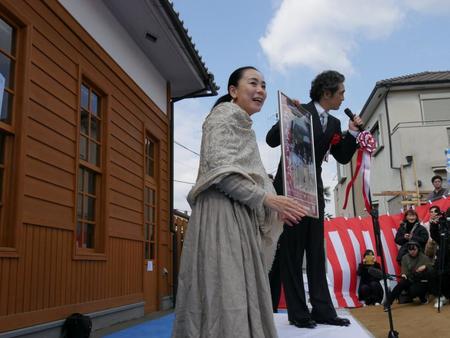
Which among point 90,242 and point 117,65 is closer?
point 90,242

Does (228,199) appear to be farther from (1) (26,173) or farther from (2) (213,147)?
(1) (26,173)

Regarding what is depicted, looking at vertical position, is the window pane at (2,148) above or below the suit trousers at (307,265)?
above

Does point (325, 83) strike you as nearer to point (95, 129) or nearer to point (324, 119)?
point (324, 119)

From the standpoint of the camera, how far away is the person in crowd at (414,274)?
704cm

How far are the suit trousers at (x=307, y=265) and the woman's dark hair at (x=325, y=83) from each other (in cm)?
93

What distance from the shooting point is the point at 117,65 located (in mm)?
6734

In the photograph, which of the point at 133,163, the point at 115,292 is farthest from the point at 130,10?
the point at 115,292

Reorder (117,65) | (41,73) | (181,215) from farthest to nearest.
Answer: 1. (181,215)
2. (117,65)
3. (41,73)

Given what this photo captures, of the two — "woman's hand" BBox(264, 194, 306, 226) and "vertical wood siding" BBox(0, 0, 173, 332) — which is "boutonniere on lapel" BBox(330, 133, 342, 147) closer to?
"woman's hand" BBox(264, 194, 306, 226)

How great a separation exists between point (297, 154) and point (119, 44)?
4942 millimetres

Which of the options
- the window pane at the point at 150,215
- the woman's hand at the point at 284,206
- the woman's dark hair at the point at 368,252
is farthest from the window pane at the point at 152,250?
the woman's hand at the point at 284,206

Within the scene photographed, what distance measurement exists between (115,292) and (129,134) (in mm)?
2268

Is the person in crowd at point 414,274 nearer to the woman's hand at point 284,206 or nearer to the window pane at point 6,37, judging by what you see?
the woman's hand at point 284,206

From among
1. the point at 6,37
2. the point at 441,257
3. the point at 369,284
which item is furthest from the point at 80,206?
the point at 369,284
